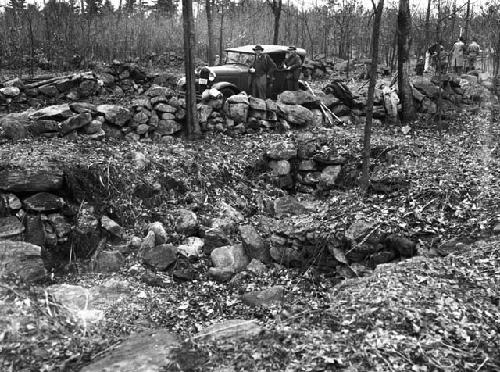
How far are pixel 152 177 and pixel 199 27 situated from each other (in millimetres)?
22783

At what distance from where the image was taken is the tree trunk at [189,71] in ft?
32.6

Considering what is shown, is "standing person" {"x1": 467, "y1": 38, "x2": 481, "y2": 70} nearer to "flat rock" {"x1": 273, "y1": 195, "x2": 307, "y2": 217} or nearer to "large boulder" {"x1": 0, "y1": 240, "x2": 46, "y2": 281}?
"flat rock" {"x1": 273, "y1": 195, "x2": 307, "y2": 217}

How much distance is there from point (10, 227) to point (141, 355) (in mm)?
3388

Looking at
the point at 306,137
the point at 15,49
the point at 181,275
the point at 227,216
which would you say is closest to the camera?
the point at 181,275

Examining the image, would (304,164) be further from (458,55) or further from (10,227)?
(458,55)

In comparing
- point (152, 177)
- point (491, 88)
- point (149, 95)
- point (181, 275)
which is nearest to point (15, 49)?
point (149, 95)

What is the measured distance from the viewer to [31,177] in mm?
7195

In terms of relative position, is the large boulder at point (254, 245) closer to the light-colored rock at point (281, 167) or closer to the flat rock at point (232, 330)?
the flat rock at point (232, 330)

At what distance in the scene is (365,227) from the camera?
23.2ft

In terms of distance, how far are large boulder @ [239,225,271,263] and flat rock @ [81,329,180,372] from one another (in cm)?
265

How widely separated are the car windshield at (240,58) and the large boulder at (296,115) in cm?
233

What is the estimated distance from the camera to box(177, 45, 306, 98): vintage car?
1209 cm

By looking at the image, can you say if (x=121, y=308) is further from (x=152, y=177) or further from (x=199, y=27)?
(x=199, y=27)

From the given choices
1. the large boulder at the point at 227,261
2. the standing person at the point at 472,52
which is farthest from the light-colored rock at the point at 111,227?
the standing person at the point at 472,52
